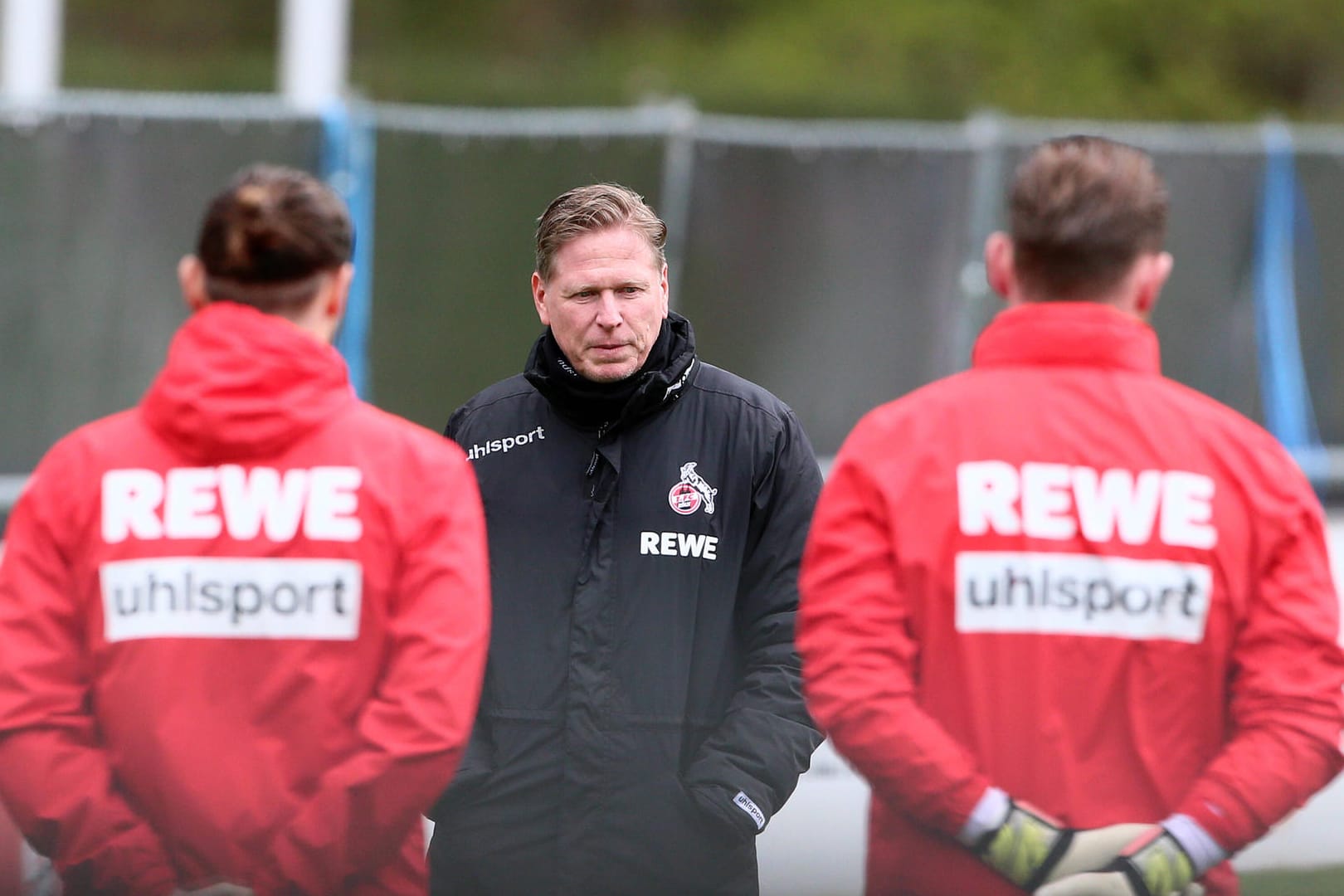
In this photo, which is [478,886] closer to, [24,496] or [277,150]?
[24,496]

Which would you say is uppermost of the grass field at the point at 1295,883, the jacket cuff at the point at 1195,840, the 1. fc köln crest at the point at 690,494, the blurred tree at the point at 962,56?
the blurred tree at the point at 962,56

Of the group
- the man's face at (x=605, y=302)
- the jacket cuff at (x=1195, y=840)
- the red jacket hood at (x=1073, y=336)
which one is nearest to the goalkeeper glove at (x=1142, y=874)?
the jacket cuff at (x=1195, y=840)

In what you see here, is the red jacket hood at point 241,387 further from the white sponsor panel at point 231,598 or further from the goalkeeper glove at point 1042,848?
the goalkeeper glove at point 1042,848

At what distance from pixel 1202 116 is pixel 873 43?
13.3 ft

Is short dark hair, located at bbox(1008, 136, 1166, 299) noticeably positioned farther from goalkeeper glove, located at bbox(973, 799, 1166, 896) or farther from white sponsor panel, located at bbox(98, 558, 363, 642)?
white sponsor panel, located at bbox(98, 558, 363, 642)

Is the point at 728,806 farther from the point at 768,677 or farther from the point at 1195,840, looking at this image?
the point at 1195,840

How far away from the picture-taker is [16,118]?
7.31 metres

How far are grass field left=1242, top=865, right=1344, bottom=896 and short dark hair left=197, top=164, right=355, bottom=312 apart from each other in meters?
3.19

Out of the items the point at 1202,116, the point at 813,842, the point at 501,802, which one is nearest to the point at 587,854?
the point at 501,802

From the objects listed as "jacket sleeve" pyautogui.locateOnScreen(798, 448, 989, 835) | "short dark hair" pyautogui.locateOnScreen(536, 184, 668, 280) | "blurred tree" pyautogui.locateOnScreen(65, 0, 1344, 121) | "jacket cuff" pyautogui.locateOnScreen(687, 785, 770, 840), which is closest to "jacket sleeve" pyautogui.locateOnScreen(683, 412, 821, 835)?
"jacket cuff" pyautogui.locateOnScreen(687, 785, 770, 840)

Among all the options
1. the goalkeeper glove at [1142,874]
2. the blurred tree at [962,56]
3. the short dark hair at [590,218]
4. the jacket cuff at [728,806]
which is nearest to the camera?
the goalkeeper glove at [1142,874]

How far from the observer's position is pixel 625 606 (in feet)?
11.1

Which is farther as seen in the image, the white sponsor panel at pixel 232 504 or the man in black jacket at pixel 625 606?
the man in black jacket at pixel 625 606

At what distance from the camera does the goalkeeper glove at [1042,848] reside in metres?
2.72
